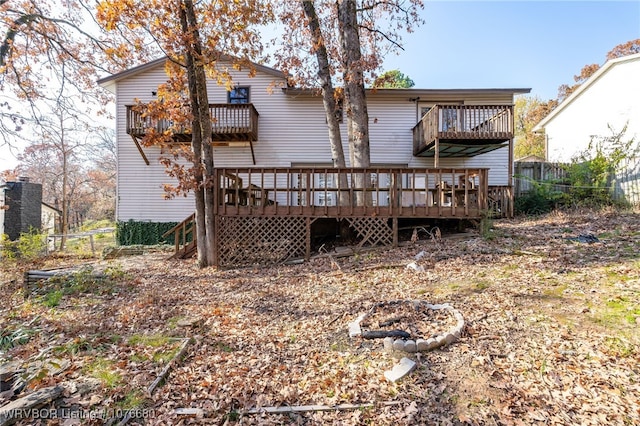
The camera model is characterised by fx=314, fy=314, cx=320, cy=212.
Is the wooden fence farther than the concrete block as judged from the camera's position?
Yes

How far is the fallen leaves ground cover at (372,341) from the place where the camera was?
2.43m

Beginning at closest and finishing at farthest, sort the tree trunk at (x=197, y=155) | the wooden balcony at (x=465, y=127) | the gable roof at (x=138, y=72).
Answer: the tree trunk at (x=197, y=155) → the wooden balcony at (x=465, y=127) → the gable roof at (x=138, y=72)

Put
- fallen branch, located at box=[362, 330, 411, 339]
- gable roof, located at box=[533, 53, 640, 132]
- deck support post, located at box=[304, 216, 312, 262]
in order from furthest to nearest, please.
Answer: gable roof, located at box=[533, 53, 640, 132], deck support post, located at box=[304, 216, 312, 262], fallen branch, located at box=[362, 330, 411, 339]

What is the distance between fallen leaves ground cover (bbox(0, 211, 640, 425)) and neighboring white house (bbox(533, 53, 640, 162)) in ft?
24.7

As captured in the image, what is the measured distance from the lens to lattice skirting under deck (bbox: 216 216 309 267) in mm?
8047

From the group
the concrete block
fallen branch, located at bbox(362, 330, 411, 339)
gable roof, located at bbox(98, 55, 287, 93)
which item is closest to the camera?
the concrete block

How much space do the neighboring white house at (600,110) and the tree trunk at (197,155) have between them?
46.2ft

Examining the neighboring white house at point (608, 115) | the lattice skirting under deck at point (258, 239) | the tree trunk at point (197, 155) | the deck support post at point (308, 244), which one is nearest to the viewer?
the tree trunk at point (197, 155)

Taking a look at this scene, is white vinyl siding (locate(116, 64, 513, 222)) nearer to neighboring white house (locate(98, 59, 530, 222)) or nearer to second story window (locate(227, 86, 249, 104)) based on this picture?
neighboring white house (locate(98, 59, 530, 222))

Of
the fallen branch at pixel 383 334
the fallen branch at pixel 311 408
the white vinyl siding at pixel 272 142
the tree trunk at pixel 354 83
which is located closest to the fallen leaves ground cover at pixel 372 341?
the fallen branch at pixel 311 408

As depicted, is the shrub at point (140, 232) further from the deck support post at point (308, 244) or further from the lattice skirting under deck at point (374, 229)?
the lattice skirting under deck at point (374, 229)

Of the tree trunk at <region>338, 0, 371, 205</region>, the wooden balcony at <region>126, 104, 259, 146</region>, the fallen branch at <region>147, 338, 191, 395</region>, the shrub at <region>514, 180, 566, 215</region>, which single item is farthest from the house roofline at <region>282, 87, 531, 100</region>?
the fallen branch at <region>147, 338, 191, 395</region>

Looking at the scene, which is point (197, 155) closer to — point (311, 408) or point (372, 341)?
point (372, 341)

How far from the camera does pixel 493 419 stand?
7.34 feet
